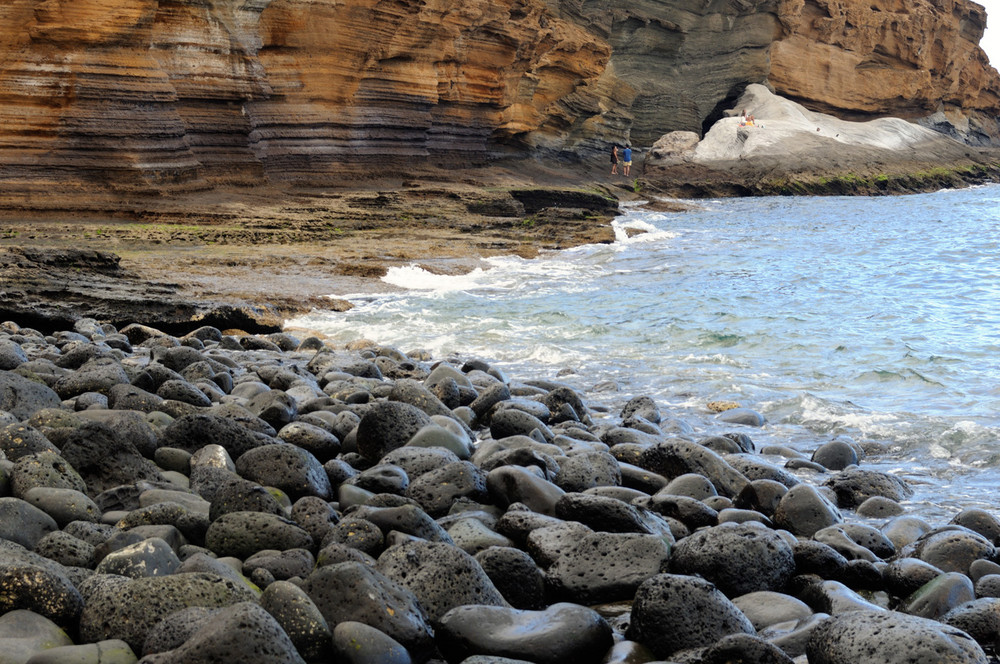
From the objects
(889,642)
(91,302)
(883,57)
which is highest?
(883,57)

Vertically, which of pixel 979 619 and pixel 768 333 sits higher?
pixel 979 619

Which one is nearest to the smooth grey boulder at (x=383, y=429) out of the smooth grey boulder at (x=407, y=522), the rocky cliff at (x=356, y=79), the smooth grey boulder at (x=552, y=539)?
the smooth grey boulder at (x=407, y=522)

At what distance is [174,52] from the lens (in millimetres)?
19984

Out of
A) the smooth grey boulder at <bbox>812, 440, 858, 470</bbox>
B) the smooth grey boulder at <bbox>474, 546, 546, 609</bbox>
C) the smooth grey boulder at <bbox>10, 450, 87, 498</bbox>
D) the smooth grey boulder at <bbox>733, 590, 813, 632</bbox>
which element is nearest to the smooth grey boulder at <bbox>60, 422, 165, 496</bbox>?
the smooth grey boulder at <bbox>10, 450, 87, 498</bbox>

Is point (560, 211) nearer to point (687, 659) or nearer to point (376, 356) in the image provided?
point (376, 356)

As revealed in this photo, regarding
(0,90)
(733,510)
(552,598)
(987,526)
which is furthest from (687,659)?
(0,90)

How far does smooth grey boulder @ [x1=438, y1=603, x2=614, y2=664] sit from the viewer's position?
9.68 feet

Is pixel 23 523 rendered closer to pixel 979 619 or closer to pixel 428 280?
pixel 979 619

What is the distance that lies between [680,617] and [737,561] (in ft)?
2.27

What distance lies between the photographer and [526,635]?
298 cm

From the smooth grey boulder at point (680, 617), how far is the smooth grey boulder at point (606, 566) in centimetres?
40

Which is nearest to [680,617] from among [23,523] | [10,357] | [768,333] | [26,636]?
[26,636]

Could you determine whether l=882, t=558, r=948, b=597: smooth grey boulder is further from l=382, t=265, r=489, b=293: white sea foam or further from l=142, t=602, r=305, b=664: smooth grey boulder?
l=382, t=265, r=489, b=293: white sea foam

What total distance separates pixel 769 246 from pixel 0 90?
17.1 m
